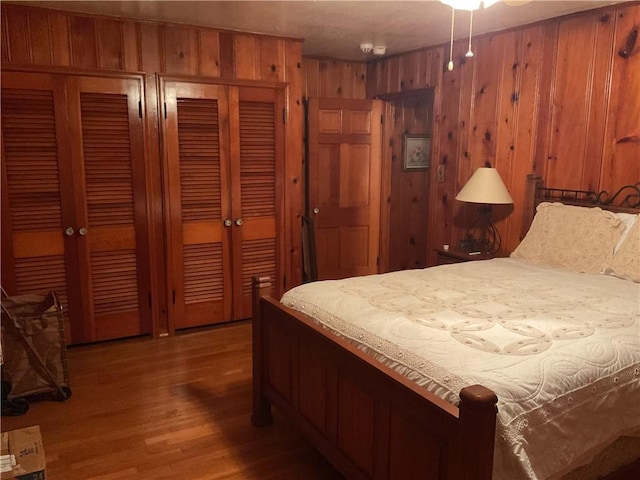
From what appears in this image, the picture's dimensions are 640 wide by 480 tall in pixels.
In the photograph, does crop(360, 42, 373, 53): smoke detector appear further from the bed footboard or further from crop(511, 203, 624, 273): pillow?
the bed footboard

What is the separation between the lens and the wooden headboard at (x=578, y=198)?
3057mm

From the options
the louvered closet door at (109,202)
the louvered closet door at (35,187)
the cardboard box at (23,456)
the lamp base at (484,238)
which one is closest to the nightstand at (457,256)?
the lamp base at (484,238)

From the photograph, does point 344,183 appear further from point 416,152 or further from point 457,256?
point 457,256

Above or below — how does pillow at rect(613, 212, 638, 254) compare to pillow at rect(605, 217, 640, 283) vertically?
above

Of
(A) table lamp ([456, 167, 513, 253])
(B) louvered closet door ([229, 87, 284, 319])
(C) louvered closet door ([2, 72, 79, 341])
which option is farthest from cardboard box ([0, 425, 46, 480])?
(A) table lamp ([456, 167, 513, 253])

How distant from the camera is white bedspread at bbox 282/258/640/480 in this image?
5.02 ft

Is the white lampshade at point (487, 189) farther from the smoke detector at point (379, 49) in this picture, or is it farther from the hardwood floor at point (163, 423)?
the hardwood floor at point (163, 423)

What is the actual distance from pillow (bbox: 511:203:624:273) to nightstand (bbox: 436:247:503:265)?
39cm

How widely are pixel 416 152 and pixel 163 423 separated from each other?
148 inches

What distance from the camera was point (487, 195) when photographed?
11.7 ft

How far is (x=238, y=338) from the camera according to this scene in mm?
3910

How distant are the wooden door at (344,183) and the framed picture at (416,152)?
461 millimetres

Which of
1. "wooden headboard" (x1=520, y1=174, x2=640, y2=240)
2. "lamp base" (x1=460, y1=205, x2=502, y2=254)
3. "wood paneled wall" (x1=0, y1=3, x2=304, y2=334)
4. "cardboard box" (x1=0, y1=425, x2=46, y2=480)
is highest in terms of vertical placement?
"wood paneled wall" (x1=0, y1=3, x2=304, y2=334)

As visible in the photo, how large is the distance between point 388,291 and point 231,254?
6.24 feet
